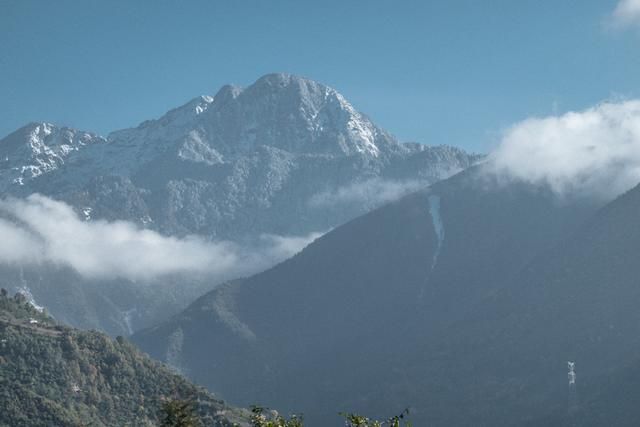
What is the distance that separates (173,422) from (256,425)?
74.7 ft

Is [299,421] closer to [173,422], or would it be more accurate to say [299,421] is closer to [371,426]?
[371,426]

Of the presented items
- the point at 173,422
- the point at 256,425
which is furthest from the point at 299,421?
the point at 173,422

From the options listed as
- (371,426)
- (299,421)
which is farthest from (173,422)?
(371,426)

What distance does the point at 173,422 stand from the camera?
110375mm

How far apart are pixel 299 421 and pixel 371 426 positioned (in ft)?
26.8

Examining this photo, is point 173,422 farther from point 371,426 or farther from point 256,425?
point 371,426

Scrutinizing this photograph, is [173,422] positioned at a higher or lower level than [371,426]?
higher

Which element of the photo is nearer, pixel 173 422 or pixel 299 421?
pixel 299 421

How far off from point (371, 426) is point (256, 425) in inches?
399

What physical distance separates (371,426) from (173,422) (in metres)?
30.4

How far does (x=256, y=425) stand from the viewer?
90.2 meters

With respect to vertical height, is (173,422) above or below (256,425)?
above

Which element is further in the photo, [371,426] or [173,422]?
[173,422]
